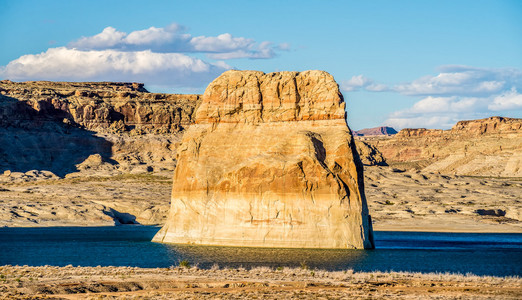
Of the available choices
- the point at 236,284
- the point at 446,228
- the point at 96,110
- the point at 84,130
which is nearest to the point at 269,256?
the point at 236,284

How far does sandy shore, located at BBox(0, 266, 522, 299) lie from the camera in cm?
2803

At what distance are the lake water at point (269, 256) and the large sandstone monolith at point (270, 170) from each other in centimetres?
148

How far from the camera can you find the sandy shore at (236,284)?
Result: 2803 centimetres

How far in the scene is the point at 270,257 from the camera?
43.7 meters

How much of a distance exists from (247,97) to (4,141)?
369ft

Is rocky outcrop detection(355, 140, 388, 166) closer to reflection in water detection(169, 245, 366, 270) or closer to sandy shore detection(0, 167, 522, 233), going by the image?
sandy shore detection(0, 167, 522, 233)

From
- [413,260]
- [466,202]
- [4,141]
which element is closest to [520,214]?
[466,202]

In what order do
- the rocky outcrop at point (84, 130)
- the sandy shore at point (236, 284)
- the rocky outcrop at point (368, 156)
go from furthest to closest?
the rocky outcrop at point (368, 156) → the rocky outcrop at point (84, 130) → the sandy shore at point (236, 284)

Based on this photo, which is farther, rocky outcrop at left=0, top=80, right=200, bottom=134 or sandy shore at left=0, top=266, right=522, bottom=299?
rocky outcrop at left=0, top=80, right=200, bottom=134

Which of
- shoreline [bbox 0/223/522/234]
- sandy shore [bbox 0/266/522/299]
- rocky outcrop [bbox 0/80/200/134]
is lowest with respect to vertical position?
shoreline [bbox 0/223/522/234]

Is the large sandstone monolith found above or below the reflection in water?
above

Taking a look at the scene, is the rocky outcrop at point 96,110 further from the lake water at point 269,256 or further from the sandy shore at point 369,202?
the lake water at point 269,256

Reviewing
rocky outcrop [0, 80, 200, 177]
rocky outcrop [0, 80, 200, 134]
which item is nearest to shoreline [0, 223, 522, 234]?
rocky outcrop [0, 80, 200, 177]

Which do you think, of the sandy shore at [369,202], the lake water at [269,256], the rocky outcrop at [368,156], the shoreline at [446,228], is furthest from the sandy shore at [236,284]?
the rocky outcrop at [368,156]
